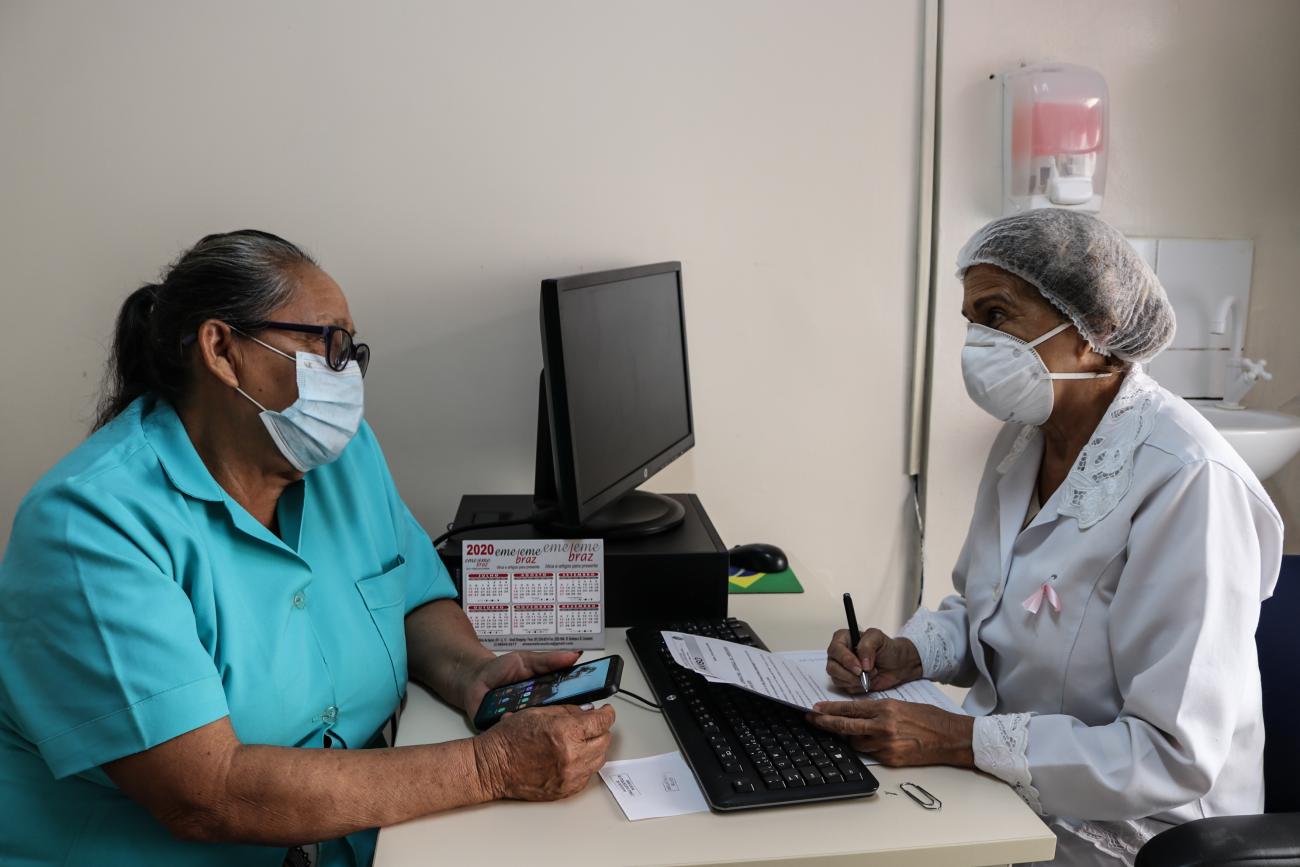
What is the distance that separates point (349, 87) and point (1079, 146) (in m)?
1.52

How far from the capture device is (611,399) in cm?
168

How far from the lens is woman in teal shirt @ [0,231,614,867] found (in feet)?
3.35

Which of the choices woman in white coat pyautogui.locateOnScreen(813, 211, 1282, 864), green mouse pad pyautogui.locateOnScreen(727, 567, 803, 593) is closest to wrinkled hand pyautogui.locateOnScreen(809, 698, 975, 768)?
woman in white coat pyautogui.locateOnScreen(813, 211, 1282, 864)

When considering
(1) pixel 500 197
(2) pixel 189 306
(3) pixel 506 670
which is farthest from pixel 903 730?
(1) pixel 500 197

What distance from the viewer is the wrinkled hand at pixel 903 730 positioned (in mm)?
1181

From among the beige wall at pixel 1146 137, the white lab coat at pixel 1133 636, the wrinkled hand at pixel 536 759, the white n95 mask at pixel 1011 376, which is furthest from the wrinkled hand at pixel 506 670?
the beige wall at pixel 1146 137

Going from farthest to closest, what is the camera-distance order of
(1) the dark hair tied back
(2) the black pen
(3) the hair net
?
(2) the black pen → (3) the hair net → (1) the dark hair tied back

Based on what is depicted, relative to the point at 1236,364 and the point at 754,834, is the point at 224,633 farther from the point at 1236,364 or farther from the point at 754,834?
the point at 1236,364

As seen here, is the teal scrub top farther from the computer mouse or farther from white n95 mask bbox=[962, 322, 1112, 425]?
white n95 mask bbox=[962, 322, 1112, 425]

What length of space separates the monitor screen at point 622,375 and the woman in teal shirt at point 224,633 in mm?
333

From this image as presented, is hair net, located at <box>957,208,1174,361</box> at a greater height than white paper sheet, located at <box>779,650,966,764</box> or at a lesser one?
greater

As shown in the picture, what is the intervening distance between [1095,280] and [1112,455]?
0.24 metres

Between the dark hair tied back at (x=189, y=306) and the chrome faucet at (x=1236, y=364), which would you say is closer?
the dark hair tied back at (x=189, y=306)

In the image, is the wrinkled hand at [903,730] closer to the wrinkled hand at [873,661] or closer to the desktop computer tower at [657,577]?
the wrinkled hand at [873,661]
